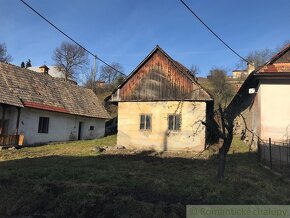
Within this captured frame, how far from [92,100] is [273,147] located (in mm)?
22577

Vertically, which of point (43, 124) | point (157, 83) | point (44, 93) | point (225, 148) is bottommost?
point (225, 148)

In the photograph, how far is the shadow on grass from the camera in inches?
307

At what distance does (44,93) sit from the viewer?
28141 mm

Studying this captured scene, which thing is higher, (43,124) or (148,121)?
(148,121)

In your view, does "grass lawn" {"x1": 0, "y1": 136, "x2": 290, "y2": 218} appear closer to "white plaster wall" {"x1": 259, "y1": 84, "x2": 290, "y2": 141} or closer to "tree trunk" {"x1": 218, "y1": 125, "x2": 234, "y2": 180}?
"tree trunk" {"x1": 218, "y1": 125, "x2": 234, "y2": 180}

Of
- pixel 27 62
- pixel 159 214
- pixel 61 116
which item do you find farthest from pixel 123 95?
pixel 27 62

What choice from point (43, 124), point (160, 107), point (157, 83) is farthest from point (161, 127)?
point (43, 124)

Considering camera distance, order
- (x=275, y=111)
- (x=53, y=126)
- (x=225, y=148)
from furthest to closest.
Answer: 1. (x=53, y=126)
2. (x=275, y=111)
3. (x=225, y=148)

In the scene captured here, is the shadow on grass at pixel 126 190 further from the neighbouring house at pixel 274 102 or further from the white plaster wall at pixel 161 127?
the white plaster wall at pixel 161 127

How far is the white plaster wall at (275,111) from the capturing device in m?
16.2

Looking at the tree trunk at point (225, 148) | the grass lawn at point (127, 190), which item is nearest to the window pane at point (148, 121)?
the grass lawn at point (127, 190)

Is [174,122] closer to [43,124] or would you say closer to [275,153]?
[275,153]

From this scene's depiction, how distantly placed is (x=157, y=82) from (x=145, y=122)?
2.58 m

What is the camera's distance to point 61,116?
28562 millimetres
